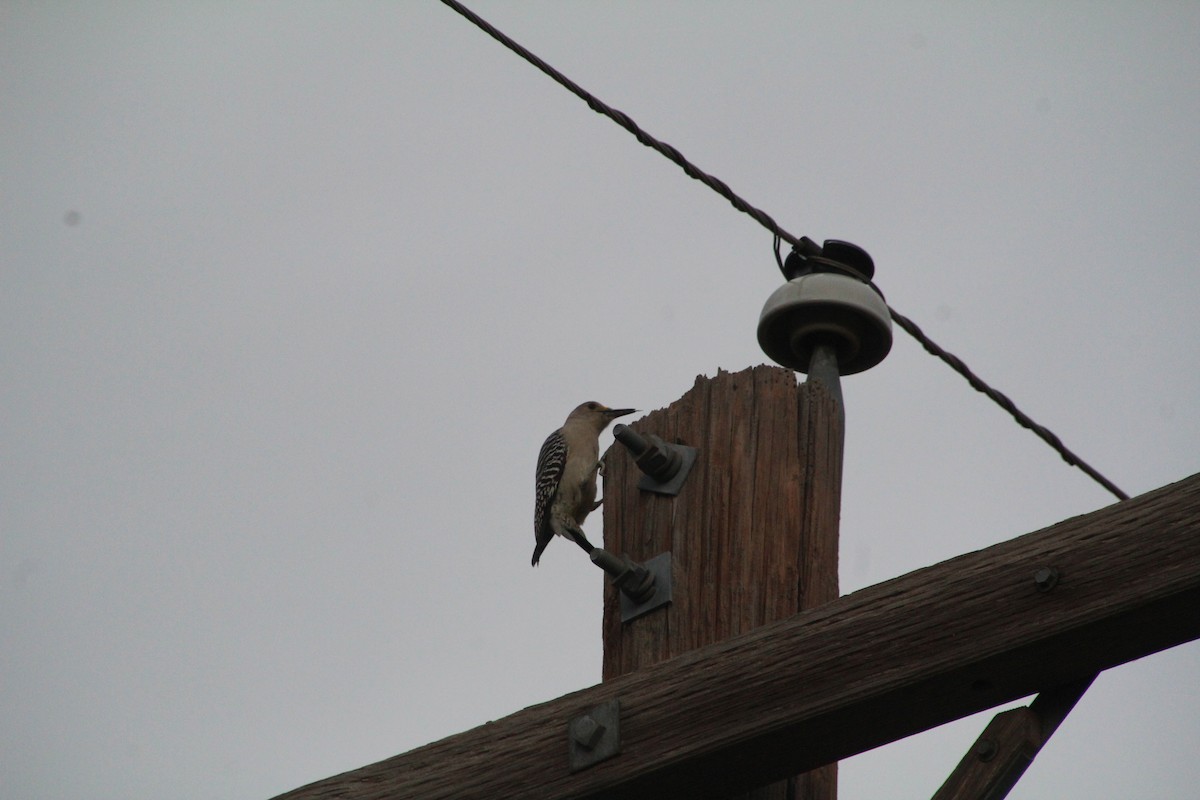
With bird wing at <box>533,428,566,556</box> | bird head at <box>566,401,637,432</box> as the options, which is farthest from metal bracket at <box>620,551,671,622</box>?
bird head at <box>566,401,637,432</box>

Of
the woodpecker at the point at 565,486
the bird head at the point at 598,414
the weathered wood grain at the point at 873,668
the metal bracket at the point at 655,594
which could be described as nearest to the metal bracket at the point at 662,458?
the metal bracket at the point at 655,594

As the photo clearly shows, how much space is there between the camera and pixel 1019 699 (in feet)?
10.2

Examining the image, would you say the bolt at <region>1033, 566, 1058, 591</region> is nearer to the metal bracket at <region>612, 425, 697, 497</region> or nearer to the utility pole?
the utility pole

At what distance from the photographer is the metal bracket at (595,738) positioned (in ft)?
10.8

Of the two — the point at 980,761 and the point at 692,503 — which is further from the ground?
the point at 692,503

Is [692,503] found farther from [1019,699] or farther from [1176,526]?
[1176,526]

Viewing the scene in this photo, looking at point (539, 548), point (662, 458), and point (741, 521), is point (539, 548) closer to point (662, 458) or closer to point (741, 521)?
point (662, 458)

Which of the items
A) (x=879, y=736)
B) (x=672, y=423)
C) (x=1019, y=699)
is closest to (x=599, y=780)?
(x=879, y=736)

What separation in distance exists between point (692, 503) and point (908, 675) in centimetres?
103

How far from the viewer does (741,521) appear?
12.6ft

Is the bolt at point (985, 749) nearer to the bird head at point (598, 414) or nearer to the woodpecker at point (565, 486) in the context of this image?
the woodpecker at point (565, 486)

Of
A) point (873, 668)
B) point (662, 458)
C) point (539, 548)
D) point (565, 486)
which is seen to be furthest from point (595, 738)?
point (539, 548)

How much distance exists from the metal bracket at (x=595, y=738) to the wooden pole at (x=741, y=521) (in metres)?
0.42

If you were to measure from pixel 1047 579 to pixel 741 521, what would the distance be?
3.27 feet
